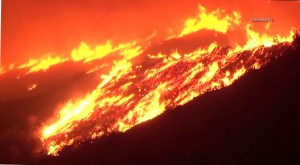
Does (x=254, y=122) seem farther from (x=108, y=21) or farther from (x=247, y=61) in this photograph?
(x=108, y=21)

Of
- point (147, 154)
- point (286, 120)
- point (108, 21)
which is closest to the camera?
point (286, 120)

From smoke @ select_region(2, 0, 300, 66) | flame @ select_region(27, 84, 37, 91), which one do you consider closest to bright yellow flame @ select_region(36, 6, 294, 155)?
smoke @ select_region(2, 0, 300, 66)

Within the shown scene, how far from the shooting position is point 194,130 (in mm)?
7961

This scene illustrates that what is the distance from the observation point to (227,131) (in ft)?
25.4

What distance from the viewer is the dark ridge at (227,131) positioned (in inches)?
292

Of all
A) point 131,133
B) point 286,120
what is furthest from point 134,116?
point 286,120

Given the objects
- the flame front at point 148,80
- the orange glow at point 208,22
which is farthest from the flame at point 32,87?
the orange glow at point 208,22

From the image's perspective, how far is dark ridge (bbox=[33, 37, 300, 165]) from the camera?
741cm

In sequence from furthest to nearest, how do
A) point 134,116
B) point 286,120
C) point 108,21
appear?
1. point 108,21
2. point 134,116
3. point 286,120

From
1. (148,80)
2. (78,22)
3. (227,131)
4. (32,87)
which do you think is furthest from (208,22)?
(32,87)

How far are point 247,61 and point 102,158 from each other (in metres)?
2.89

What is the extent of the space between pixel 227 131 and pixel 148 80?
1.82 metres

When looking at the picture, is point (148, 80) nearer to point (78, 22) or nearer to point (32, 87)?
point (78, 22)

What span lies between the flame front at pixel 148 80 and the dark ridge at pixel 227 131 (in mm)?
228
